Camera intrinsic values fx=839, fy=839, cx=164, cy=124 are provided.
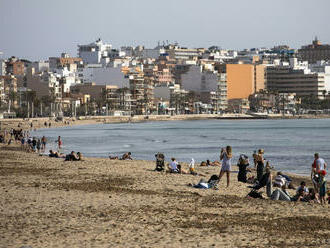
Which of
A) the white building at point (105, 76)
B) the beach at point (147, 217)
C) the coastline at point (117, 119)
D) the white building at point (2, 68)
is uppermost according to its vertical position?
the white building at point (2, 68)

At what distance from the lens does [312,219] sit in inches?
607

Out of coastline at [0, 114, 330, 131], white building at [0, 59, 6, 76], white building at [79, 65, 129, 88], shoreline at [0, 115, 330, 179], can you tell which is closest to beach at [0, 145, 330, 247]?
shoreline at [0, 115, 330, 179]

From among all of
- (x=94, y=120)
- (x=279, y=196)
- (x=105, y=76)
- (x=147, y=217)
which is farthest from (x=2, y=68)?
(x=147, y=217)

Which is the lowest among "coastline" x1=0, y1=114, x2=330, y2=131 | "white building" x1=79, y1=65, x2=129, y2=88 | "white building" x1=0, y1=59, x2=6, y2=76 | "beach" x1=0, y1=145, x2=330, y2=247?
"coastline" x1=0, y1=114, x2=330, y2=131

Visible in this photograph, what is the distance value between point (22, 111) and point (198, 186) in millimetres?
115772

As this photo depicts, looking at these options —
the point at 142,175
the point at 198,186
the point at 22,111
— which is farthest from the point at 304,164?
the point at 22,111

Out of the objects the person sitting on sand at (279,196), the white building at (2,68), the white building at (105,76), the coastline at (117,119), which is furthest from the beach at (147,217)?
the white building at (2,68)

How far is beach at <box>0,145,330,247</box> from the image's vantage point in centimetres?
1320

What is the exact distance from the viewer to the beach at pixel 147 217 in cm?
1320

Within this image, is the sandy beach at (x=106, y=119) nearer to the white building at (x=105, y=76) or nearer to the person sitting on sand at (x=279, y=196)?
the white building at (x=105, y=76)

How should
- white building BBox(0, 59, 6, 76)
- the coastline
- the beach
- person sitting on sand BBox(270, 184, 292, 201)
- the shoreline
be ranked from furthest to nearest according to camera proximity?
1. white building BBox(0, 59, 6, 76)
2. the coastline
3. the shoreline
4. person sitting on sand BBox(270, 184, 292, 201)
5. the beach

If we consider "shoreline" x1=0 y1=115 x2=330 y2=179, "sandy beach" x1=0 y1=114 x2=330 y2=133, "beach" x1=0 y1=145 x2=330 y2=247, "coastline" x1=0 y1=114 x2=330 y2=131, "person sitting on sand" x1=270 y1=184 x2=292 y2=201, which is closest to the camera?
→ "beach" x1=0 y1=145 x2=330 y2=247

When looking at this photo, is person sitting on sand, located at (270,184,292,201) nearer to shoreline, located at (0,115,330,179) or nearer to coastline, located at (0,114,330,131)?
shoreline, located at (0,115,330,179)

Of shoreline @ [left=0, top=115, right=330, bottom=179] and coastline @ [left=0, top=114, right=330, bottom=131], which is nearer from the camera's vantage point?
shoreline @ [left=0, top=115, right=330, bottom=179]
